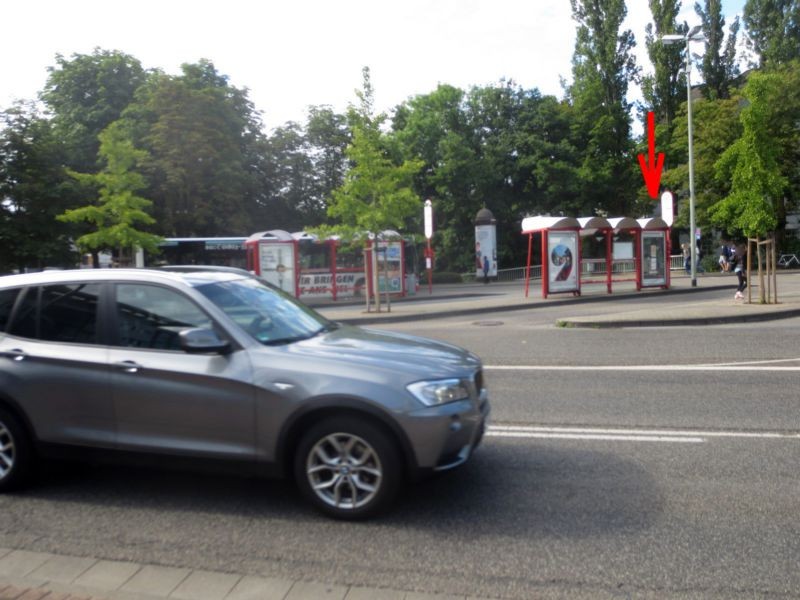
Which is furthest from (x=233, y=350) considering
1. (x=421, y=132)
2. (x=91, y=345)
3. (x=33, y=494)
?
(x=421, y=132)

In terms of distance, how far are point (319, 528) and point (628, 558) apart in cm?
183

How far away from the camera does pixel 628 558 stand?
4.16m

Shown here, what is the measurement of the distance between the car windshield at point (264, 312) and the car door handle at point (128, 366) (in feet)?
2.15

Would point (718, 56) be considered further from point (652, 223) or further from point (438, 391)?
point (438, 391)

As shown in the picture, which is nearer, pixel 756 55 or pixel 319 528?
pixel 319 528

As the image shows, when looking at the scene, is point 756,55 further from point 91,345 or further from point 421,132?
point 91,345

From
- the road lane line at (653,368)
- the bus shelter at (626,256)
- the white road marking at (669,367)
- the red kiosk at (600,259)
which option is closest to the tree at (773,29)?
the red kiosk at (600,259)

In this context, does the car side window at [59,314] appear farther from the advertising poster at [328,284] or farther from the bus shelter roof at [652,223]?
the bus shelter roof at [652,223]

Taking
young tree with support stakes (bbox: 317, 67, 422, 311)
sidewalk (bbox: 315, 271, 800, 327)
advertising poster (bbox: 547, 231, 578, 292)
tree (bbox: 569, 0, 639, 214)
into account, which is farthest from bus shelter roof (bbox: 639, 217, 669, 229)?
tree (bbox: 569, 0, 639, 214)

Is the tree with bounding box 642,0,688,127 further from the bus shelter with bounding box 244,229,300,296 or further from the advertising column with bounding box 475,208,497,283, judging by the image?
the bus shelter with bounding box 244,229,300,296

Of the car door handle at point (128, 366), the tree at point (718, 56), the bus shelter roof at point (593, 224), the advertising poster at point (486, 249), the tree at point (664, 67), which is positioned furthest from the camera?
the tree at point (718, 56)

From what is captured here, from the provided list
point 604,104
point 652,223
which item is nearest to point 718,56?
point 604,104

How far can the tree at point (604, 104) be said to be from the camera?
4950 cm

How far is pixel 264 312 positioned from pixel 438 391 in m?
1.51
